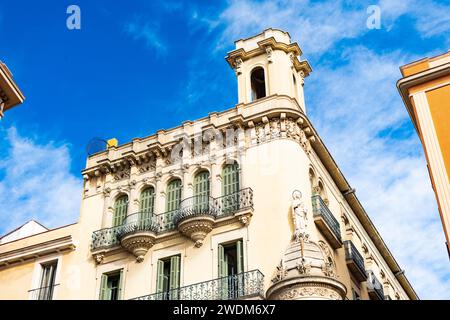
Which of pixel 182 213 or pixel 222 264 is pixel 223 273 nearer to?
pixel 222 264

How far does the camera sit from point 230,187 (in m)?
27.0

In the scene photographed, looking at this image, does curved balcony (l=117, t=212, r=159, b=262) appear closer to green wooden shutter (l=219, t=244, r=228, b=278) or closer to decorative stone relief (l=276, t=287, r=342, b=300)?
green wooden shutter (l=219, t=244, r=228, b=278)

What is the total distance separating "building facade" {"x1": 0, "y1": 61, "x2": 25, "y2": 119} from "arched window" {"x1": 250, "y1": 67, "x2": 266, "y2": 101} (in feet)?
40.0

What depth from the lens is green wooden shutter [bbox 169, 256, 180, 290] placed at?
1005 inches

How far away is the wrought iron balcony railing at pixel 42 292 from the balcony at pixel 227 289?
566cm

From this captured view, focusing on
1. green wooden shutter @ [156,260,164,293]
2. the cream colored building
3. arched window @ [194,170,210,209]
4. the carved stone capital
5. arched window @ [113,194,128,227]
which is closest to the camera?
the cream colored building

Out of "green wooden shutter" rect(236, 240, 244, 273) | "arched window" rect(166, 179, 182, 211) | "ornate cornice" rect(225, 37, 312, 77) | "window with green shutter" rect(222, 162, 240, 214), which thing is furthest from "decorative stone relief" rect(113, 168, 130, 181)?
"green wooden shutter" rect(236, 240, 244, 273)

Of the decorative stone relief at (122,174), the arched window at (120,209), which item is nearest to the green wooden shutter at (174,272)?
the arched window at (120,209)

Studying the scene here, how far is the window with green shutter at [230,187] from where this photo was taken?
26.2 meters

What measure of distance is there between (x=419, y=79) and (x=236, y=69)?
1098cm

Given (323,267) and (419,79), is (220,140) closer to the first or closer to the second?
(323,267)

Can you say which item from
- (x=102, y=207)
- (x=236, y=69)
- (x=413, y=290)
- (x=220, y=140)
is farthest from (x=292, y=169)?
(x=413, y=290)

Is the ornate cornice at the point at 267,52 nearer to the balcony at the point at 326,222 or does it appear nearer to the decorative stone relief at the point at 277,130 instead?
the decorative stone relief at the point at 277,130

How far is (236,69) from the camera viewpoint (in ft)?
Answer: 101
